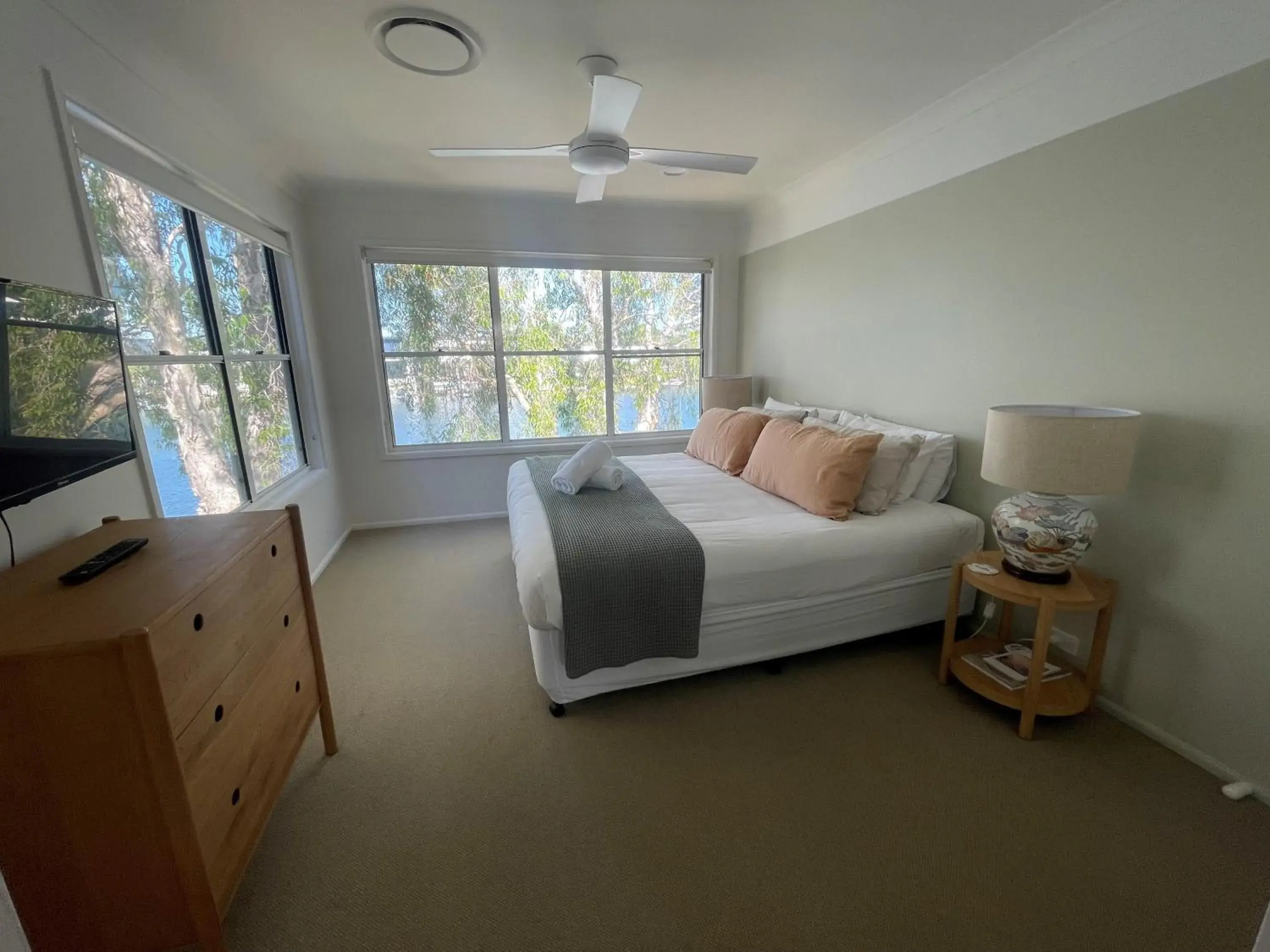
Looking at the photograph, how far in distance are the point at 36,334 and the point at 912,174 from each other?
3.41m

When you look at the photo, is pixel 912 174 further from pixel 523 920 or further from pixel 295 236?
pixel 295 236

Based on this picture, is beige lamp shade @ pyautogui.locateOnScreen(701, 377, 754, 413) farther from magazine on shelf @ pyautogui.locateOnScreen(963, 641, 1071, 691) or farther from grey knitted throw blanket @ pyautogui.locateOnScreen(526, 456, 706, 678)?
magazine on shelf @ pyautogui.locateOnScreen(963, 641, 1071, 691)

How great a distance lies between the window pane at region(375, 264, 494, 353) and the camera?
12.5ft

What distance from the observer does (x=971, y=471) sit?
2457 millimetres

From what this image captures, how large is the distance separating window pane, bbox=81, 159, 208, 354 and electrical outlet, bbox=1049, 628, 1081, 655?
12.3 ft

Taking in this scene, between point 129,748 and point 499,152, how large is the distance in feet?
7.59

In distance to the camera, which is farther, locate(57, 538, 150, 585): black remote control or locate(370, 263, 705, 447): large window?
locate(370, 263, 705, 447): large window

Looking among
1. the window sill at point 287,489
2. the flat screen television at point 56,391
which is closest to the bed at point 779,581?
the flat screen television at point 56,391

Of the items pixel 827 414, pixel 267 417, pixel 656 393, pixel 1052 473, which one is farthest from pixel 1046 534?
pixel 267 417

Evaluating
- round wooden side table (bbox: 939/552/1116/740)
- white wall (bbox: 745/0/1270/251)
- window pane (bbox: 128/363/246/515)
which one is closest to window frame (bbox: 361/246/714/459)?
window pane (bbox: 128/363/246/515)

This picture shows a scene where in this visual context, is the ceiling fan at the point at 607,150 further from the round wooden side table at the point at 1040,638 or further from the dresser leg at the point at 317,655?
the round wooden side table at the point at 1040,638

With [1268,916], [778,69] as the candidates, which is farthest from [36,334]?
[778,69]

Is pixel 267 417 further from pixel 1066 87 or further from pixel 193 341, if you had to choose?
pixel 1066 87

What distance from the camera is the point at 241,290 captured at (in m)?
2.77
